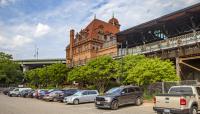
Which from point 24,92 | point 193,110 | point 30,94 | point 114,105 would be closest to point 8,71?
point 24,92

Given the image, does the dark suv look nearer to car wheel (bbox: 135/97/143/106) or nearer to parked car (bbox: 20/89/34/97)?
car wheel (bbox: 135/97/143/106)

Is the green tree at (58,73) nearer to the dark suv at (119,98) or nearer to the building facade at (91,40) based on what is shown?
the building facade at (91,40)

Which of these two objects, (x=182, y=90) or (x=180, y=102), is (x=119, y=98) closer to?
(x=182, y=90)

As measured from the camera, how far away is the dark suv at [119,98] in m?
23.5

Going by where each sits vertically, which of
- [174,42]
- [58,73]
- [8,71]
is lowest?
[58,73]

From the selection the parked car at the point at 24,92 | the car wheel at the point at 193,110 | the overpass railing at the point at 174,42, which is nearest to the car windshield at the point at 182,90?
the car wheel at the point at 193,110

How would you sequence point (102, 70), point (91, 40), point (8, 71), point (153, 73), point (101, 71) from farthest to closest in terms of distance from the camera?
1. point (8, 71)
2. point (91, 40)
3. point (102, 70)
4. point (101, 71)
5. point (153, 73)

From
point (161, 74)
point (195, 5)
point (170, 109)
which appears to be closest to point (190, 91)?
point (170, 109)

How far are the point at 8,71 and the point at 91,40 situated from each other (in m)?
30.9

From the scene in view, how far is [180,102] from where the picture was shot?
15.9 m

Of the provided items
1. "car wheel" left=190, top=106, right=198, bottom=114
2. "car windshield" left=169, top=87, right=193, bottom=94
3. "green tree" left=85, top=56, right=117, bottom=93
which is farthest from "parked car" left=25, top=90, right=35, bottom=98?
"car wheel" left=190, top=106, right=198, bottom=114

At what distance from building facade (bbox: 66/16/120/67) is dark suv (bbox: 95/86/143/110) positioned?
46.6 metres

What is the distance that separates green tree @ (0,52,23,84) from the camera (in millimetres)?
92625

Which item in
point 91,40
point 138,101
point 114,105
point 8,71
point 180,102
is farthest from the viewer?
point 8,71
